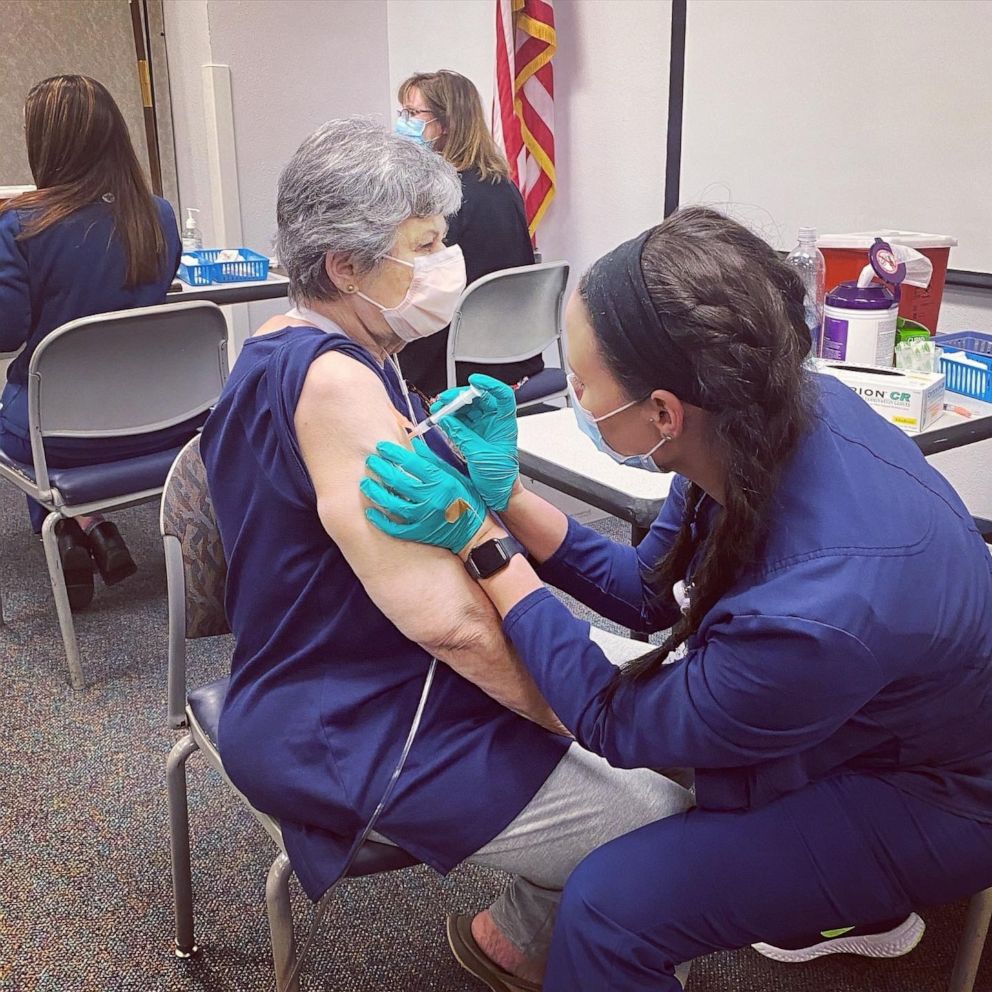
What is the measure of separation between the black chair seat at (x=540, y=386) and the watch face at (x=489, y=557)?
1.87 m

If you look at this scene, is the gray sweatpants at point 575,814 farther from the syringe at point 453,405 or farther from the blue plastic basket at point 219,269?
the blue plastic basket at point 219,269

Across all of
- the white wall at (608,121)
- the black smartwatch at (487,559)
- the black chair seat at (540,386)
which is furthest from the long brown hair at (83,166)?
the black smartwatch at (487,559)

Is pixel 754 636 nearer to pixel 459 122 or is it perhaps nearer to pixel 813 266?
pixel 813 266

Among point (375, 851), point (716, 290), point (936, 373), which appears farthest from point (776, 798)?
point (936, 373)

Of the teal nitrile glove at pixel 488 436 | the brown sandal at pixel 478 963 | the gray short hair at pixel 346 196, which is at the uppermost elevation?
the gray short hair at pixel 346 196

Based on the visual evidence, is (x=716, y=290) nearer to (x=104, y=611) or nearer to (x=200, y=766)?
(x=200, y=766)

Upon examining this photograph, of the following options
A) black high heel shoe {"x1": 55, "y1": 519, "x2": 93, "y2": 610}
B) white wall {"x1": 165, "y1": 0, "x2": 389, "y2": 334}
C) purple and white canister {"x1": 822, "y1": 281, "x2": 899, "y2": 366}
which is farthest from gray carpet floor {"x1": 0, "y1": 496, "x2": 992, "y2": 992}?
white wall {"x1": 165, "y1": 0, "x2": 389, "y2": 334}

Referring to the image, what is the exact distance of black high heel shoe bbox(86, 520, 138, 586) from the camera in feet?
8.85

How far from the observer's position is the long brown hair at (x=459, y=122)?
2.96 m

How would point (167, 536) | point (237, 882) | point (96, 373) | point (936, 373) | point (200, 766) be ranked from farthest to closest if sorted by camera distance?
point (96, 373) → point (200, 766) → point (936, 373) → point (237, 882) → point (167, 536)

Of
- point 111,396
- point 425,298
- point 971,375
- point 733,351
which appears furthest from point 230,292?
point 733,351

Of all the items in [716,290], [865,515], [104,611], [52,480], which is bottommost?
[104,611]

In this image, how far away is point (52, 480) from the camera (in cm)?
226

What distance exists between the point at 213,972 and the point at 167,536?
0.70 metres
